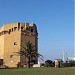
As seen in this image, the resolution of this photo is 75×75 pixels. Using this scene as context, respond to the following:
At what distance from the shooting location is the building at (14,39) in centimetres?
6931

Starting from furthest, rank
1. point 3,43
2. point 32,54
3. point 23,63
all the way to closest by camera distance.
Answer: point 3,43, point 23,63, point 32,54

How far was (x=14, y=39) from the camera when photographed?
7094 centimetres

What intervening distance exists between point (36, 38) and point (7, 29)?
8.62 meters

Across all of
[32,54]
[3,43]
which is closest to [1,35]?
→ [3,43]

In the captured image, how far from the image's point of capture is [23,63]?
67.7 meters

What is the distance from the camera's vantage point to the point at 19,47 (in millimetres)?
69125

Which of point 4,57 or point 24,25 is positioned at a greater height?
point 24,25

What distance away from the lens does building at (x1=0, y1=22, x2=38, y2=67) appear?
227 feet

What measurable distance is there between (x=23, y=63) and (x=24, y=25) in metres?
10.5

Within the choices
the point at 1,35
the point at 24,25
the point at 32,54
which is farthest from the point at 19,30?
the point at 32,54

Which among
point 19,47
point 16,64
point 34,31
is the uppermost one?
point 34,31

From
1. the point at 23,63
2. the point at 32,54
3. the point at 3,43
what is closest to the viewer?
the point at 32,54

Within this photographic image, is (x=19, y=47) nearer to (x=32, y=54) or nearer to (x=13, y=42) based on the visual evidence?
(x=13, y=42)

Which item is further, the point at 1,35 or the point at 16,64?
the point at 1,35
